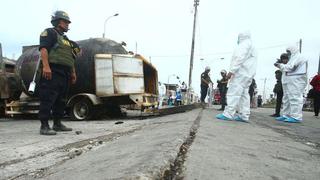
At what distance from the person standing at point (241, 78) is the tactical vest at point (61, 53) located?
3.12 meters

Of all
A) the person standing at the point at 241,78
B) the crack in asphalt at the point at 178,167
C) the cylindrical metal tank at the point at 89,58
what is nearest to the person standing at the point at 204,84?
the cylindrical metal tank at the point at 89,58

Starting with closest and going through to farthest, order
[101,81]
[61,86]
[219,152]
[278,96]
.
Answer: [219,152]
[61,86]
[101,81]
[278,96]

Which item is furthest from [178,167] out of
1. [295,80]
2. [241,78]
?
[295,80]

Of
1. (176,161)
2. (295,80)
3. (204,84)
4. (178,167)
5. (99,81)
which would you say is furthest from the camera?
(204,84)

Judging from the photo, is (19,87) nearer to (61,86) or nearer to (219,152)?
(61,86)

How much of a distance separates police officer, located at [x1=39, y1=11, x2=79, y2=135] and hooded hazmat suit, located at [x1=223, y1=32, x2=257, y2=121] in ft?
10.0

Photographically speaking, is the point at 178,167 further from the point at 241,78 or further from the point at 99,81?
the point at 99,81

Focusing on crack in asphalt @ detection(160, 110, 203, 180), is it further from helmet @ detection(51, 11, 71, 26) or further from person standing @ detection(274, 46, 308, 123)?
person standing @ detection(274, 46, 308, 123)

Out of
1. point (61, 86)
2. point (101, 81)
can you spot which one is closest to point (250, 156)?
point (61, 86)

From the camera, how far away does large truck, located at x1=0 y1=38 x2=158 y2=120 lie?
11820 millimetres

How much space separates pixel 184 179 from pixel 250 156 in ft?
4.08

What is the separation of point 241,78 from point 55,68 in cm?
359

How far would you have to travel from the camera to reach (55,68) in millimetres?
6875

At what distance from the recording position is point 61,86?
693cm
